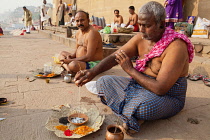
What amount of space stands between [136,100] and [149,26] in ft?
2.89

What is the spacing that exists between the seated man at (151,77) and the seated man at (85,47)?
59.0 inches

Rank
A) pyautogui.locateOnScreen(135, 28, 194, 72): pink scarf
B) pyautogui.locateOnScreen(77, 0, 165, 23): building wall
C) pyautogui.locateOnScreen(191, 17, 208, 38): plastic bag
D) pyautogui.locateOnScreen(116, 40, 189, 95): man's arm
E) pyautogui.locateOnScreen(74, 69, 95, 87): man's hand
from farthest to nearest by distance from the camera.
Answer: pyautogui.locateOnScreen(77, 0, 165, 23): building wall
pyautogui.locateOnScreen(191, 17, 208, 38): plastic bag
pyautogui.locateOnScreen(74, 69, 95, 87): man's hand
pyautogui.locateOnScreen(135, 28, 194, 72): pink scarf
pyautogui.locateOnScreen(116, 40, 189, 95): man's arm

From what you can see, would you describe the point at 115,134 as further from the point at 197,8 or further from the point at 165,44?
the point at 197,8

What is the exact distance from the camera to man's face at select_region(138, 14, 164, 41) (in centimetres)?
208

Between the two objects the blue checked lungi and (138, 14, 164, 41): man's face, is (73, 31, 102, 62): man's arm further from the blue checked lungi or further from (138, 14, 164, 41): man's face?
(138, 14, 164, 41): man's face

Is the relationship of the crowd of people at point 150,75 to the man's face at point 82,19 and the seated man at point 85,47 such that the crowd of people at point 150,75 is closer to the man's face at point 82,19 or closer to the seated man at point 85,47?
the seated man at point 85,47

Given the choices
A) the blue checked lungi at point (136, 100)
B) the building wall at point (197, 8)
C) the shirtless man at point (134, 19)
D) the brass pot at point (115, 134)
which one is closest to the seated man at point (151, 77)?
the blue checked lungi at point (136, 100)

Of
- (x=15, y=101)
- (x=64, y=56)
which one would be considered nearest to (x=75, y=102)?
(x=15, y=101)

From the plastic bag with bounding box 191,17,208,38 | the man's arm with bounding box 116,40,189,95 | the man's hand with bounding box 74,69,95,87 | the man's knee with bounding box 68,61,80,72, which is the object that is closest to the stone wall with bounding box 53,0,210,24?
the plastic bag with bounding box 191,17,208,38

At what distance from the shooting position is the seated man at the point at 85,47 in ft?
12.8

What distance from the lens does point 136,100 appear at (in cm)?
211

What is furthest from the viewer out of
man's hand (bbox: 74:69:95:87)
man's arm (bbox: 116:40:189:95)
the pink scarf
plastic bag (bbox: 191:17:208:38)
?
plastic bag (bbox: 191:17:208:38)

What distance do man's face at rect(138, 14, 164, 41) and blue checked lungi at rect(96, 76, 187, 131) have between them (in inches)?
26.3

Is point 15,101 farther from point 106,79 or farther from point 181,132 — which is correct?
point 181,132
